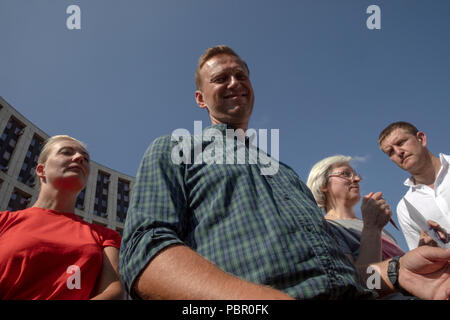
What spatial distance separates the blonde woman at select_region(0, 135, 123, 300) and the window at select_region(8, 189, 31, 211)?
27946mm

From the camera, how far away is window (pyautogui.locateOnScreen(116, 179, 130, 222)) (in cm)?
3606

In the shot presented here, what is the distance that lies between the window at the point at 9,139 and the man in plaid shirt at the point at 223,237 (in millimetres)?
31031

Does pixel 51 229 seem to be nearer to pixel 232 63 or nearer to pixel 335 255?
pixel 232 63

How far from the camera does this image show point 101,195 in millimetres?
34500

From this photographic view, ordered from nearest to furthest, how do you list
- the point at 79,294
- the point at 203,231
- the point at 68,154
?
1. the point at 203,231
2. the point at 79,294
3. the point at 68,154

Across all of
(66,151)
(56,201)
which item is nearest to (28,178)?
(66,151)

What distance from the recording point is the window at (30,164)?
90.8 feet

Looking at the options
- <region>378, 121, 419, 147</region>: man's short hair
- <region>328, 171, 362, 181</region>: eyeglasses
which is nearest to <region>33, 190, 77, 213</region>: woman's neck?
<region>328, 171, 362, 181</region>: eyeglasses

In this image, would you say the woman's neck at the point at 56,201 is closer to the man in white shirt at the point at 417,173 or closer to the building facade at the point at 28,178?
the man in white shirt at the point at 417,173

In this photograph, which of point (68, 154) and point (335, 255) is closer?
point (335, 255)

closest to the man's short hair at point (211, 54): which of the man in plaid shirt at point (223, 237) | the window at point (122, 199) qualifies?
the man in plaid shirt at point (223, 237)

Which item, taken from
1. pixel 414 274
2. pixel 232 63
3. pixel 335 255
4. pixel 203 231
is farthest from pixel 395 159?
pixel 203 231
